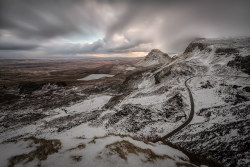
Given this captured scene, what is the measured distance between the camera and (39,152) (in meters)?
10.4

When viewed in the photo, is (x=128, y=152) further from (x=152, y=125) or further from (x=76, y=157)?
(x=152, y=125)

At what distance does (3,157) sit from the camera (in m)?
9.59

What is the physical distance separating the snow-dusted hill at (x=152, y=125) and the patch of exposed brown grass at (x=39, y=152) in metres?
0.09

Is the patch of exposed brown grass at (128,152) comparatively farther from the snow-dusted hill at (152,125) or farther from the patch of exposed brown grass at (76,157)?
the patch of exposed brown grass at (76,157)

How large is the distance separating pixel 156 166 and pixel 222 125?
15.1 meters

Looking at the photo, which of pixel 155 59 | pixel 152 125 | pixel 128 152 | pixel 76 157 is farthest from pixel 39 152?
pixel 155 59

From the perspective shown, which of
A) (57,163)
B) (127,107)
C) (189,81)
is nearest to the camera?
(57,163)

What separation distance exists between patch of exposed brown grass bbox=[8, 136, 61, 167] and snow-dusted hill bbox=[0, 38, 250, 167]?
9cm

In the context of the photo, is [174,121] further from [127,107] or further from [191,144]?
[127,107]

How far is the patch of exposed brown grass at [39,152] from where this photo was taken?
364 inches

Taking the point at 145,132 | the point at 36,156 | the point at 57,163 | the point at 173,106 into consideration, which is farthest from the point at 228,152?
the point at 36,156

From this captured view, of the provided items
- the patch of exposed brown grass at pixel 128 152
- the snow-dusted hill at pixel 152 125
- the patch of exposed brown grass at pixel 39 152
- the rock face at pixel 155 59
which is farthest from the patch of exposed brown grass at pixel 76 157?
the rock face at pixel 155 59

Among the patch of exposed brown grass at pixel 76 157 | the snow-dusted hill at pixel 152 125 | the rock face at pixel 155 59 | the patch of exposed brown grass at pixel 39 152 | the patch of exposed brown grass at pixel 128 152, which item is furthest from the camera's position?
the rock face at pixel 155 59

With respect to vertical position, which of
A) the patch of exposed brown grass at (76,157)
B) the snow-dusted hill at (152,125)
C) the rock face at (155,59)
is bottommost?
the snow-dusted hill at (152,125)
